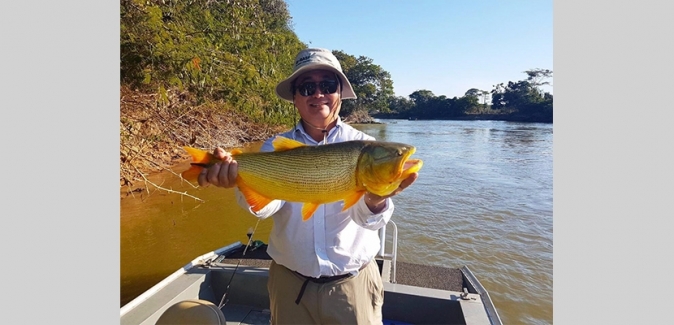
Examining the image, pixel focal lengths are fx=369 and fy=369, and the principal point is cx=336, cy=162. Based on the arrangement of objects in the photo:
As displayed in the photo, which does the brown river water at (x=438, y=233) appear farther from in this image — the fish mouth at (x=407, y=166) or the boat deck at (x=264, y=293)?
the fish mouth at (x=407, y=166)

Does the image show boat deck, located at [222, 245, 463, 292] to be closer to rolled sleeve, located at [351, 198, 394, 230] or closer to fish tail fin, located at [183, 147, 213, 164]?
rolled sleeve, located at [351, 198, 394, 230]

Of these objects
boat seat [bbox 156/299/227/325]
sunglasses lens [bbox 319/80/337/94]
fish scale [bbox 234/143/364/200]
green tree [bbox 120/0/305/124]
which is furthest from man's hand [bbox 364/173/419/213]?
green tree [bbox 120/0/305/124]

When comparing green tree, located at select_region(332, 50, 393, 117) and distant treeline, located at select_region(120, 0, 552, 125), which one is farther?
green tree, located at select_region(332, 50, 393, 117)

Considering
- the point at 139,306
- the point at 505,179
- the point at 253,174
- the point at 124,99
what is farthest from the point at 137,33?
the point at 505,179

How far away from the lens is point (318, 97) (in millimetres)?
2307

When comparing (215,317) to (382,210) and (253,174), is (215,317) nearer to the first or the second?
(253,174)

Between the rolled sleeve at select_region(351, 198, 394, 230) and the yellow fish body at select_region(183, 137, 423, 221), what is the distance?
0.09 m

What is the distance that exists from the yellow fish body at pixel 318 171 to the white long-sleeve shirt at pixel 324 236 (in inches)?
5.2

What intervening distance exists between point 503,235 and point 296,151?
30.8 feet

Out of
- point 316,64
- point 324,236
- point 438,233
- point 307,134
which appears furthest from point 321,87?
point 438,233

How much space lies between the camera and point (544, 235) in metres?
10.1

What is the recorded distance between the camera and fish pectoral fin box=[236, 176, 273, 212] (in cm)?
209

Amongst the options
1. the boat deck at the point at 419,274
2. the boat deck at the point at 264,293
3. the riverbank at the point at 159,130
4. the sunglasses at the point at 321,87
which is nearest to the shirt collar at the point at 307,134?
the sunglasses at the point at 321,87

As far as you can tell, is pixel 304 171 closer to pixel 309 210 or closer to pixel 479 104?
pixel 309 210
